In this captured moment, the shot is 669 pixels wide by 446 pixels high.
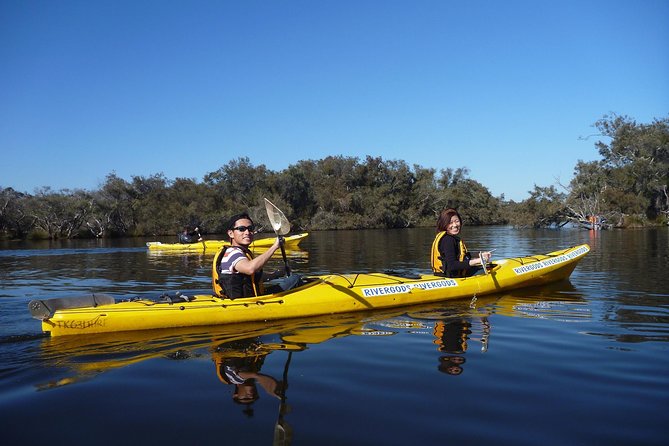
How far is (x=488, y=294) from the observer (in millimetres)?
8180

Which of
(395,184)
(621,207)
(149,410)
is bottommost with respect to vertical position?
(149,410)

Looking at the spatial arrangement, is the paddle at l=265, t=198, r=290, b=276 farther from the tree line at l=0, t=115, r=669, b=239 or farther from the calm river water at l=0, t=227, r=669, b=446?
the tree line at l=0, t=115, r=669, b=239

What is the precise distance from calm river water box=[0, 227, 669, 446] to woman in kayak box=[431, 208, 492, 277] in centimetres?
74

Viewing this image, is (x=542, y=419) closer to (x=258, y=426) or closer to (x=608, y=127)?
(x=258, y=426)

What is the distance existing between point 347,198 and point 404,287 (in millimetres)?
45793

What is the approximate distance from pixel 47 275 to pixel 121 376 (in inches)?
384

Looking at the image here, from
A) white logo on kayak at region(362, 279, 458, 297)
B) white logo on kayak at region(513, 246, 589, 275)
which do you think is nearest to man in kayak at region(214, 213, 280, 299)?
white logo on kayak at region(362, 279, 458, 297)

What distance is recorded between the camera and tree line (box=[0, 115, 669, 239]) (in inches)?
1495

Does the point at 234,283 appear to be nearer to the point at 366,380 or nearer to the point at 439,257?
the point at 366,380

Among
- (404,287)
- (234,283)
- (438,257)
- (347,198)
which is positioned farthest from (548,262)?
(347,198)

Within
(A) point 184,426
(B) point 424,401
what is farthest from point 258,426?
(B) point 424,401

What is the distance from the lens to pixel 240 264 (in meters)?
5.82

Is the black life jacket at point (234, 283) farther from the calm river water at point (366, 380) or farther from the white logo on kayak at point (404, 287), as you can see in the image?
the white logo on kayak at point (404, 287)

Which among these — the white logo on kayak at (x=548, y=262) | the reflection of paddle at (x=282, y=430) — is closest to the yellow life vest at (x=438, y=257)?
the white logo on kayak at (x=548, y=262)
